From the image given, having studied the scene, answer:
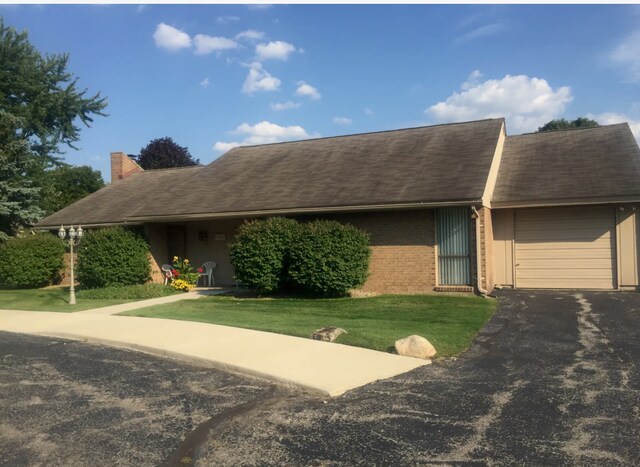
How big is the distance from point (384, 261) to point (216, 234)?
671 cm

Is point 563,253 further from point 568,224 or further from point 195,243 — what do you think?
point 195,243

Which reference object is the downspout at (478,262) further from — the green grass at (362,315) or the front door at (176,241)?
the front door at (176,241)

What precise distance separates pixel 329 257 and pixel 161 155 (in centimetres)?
4192

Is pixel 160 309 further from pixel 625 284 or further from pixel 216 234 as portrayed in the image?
pixel 625 284

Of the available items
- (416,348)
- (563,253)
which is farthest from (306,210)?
(416,348)

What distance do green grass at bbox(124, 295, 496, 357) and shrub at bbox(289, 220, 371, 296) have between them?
499 millimetres

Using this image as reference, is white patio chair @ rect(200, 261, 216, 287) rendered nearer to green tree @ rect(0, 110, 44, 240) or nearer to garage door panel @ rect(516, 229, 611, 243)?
garage door panel @ rect(516, 229, 611, 243)

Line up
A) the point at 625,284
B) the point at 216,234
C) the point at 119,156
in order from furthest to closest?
the point at 119,156, the point at 216,234, the point at 625,284

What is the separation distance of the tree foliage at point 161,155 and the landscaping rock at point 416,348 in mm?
47234

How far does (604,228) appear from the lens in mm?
15023

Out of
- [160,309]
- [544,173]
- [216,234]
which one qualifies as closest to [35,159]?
[216,234]

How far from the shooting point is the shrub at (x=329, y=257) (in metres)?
14.5

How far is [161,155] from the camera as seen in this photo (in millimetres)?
52781

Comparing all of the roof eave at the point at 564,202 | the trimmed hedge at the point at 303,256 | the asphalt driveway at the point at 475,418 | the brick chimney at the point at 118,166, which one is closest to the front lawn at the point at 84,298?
the trimmed hedge at the point at 303,256
